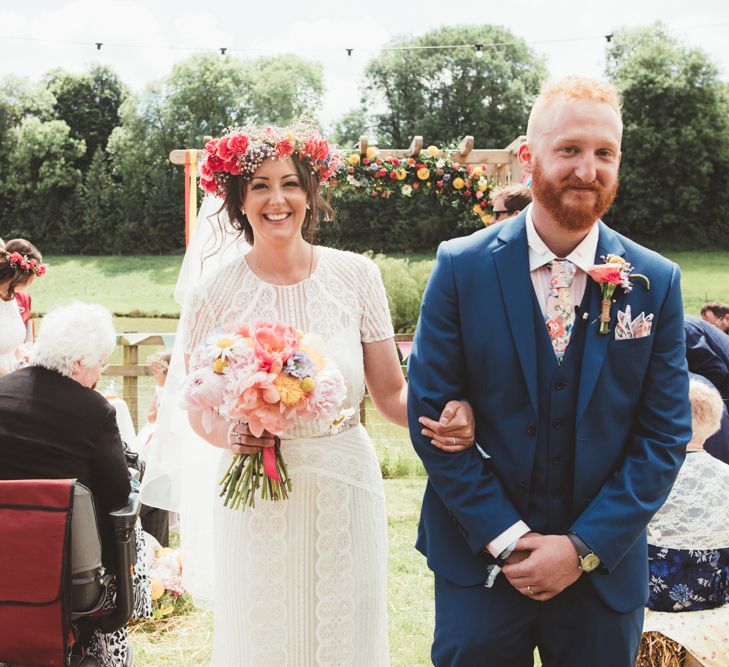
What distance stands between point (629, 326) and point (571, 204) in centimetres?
37

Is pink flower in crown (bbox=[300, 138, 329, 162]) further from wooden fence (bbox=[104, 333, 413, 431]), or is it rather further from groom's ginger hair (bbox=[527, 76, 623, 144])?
wooden fence (bbox=[104, 333, 413, 431])

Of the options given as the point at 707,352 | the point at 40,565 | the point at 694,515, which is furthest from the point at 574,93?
the point at 707,352

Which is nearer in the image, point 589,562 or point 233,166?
point 589,562

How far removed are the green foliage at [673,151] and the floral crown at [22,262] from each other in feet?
105

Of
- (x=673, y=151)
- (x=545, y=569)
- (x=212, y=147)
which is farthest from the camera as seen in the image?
(x=673, y=151)

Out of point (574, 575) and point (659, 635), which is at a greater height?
point (574, 575)

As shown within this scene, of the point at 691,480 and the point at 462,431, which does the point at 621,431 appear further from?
the point at 691,480

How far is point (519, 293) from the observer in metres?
2.09

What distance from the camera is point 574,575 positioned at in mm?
2012

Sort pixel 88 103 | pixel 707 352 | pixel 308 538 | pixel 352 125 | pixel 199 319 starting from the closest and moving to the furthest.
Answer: pixel 308 538 < pixel 199 319 < pixel 707 352 < pixel 352 125 < pixel 88 103

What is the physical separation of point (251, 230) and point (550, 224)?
138 centimetres

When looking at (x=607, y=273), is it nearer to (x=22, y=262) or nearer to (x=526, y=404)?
(x=526, y=404)

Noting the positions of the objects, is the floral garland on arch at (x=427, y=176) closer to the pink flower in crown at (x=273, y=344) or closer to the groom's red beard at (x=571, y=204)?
the pink flower in crown at (x=273, y=344)

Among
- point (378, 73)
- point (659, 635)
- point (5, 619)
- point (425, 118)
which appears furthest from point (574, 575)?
point (378, 73)
